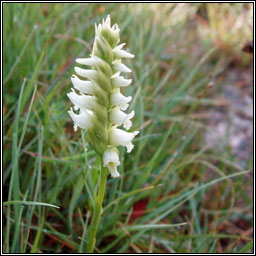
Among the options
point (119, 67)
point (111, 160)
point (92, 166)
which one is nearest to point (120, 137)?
point (111, 160)

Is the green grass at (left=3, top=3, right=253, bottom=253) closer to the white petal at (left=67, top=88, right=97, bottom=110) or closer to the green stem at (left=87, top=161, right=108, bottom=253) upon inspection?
the green stem at (left=87, top=161, right=108, bottom=253)

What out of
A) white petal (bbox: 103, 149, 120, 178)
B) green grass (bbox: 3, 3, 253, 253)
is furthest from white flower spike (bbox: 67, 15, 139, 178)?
green grass (bbox: 3, 3, 253, 253)

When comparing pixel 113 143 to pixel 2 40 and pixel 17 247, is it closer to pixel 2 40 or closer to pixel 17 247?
pixel 17 247

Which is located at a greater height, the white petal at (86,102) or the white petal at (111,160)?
the white petal at (86,102)

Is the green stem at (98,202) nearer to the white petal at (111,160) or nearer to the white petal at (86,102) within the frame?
the white petal at (111,160)

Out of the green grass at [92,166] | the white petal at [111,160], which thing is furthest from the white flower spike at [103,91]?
the green grass at [92,166]
